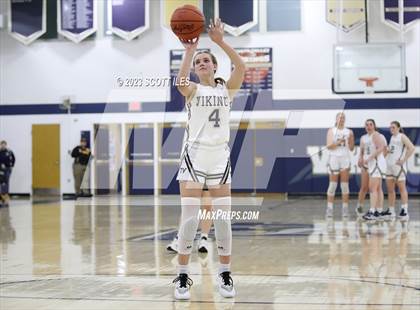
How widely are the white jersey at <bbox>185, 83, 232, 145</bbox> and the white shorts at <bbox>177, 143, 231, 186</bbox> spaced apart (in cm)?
6

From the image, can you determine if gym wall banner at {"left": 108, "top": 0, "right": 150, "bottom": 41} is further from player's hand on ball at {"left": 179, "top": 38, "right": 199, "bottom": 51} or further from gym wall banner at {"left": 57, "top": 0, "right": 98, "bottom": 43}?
player's hand on ball at {"left": 179, "top": 38, "right": 199, "bottom": 51}

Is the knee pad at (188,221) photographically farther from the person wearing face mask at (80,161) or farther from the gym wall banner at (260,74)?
the person wearing face mask at (80,161)

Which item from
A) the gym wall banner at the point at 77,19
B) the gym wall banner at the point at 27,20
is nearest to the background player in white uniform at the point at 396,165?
the gym wall banner at the point at 77,19

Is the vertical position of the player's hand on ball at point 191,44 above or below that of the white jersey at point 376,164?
above

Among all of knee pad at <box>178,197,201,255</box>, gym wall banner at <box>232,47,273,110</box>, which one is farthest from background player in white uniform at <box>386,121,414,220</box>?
gym wall banner at <box>232,47,273,110</box>

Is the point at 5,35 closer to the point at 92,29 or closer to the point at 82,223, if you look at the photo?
the point at 92,29

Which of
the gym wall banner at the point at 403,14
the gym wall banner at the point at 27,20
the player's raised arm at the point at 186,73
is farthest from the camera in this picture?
the gym wall banner at the point at 27,20

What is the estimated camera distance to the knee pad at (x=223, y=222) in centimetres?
512

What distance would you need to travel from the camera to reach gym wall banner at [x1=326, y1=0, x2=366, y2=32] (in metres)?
19.4

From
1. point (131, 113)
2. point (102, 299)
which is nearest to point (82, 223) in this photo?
point (102, 299)

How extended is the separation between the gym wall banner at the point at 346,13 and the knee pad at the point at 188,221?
15.5 metres

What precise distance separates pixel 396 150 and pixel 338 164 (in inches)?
41.7

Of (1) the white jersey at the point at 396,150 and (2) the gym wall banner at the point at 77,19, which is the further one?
(2) the gym wall banner at the point at 77,19

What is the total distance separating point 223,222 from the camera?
5141 mm
